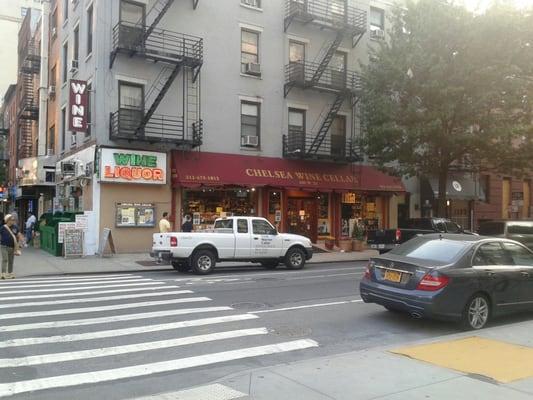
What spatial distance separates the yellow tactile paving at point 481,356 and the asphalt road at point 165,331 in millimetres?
916

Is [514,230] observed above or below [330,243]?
above

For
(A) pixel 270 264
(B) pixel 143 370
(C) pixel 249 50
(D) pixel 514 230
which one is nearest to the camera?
(B) pixel 143 370

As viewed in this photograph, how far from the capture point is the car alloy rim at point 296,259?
58.5ft

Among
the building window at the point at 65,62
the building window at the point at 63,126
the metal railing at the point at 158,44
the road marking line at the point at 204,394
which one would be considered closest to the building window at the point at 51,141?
the building window at the point at 63,126

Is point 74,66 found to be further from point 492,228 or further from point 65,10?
point 492,228

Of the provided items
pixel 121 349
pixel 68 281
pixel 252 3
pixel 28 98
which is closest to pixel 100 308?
pixel 121 349

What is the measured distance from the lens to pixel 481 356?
6.62 meters

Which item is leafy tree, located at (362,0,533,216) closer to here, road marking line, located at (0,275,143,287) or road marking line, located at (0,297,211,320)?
road marking line, located at (0,275,143,287)

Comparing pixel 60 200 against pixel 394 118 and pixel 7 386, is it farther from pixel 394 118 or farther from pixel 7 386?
A: pixel 7 386

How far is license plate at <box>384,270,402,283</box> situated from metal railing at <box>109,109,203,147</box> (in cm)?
1435

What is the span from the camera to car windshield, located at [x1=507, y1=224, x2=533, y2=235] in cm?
1948

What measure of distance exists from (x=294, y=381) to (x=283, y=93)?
70.4ft

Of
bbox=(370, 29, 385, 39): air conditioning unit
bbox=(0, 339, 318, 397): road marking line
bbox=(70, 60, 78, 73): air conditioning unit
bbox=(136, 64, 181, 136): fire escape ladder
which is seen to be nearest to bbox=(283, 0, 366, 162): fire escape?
bbox=(370, 29, 385, 39): air conditioning unit

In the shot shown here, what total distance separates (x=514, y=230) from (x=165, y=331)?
611 inches
